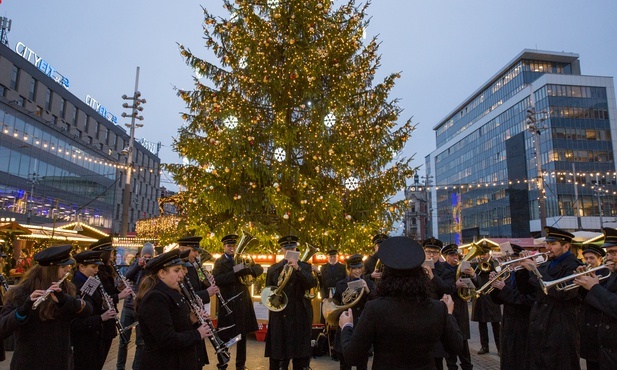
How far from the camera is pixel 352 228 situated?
44.3 feet

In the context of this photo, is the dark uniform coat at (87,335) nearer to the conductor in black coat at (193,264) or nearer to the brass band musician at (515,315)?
the conductor in black coat at (193,264)

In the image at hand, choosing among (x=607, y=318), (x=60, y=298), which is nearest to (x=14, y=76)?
(x=60, y=298)

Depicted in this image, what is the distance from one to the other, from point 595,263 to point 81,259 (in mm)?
6996

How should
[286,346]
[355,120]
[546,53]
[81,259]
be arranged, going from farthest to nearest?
[546,53]
[355,120]
[286,346]
[81,259]

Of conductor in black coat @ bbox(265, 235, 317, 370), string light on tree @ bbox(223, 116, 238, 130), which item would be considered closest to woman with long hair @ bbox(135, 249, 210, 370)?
conductor in black coat @ bbox(265, 235, 317, 370)

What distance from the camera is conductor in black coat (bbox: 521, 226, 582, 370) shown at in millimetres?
5082

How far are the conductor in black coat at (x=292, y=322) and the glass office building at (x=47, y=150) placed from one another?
2553 centimetres

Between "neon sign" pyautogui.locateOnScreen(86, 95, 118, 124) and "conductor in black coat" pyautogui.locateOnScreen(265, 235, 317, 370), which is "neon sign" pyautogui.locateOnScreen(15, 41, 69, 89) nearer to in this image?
"neon sign" pyautogui.locateOnScreen(86, 95, 118, 124)

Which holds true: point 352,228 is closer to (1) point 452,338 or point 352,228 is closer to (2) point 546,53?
(1) point 452,338

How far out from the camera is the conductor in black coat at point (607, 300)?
450 centimetres

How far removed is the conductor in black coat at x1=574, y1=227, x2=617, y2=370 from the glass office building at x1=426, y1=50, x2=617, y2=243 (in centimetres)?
4757

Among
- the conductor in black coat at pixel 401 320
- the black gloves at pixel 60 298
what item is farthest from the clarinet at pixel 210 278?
the conductor in black coat at pixel 401 320

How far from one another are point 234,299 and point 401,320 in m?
5.06

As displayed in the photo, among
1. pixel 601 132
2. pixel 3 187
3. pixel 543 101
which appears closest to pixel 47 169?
pixel 3 187
